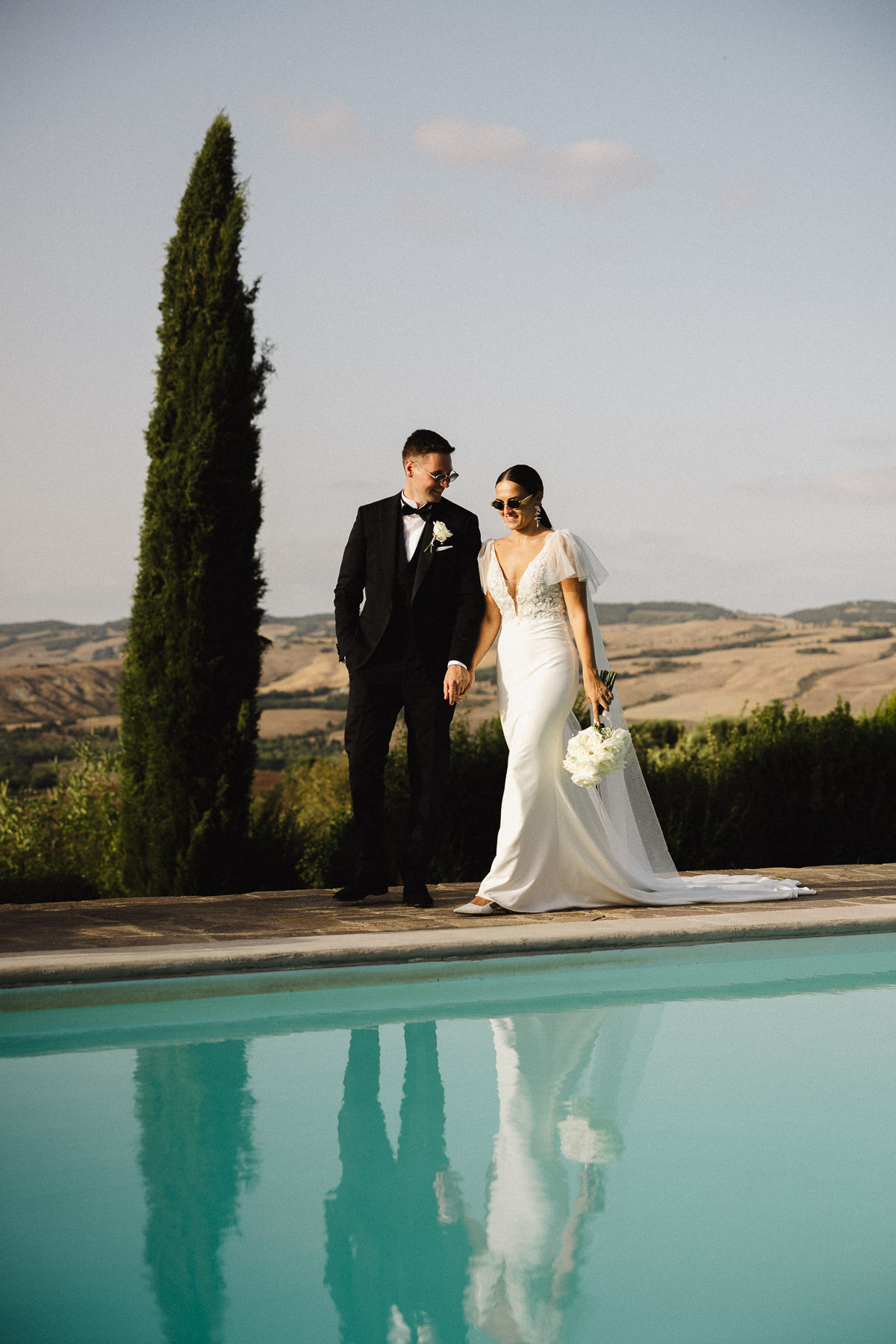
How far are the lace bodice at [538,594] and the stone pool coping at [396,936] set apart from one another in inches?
54.5

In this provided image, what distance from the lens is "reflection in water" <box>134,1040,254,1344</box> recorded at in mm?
2045

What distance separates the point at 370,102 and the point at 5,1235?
9934 millimetres

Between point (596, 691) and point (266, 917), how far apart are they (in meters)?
1.82

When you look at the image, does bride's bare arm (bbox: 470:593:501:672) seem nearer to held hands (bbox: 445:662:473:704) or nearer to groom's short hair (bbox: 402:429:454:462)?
held hands (bbox: 445:662:473:704)

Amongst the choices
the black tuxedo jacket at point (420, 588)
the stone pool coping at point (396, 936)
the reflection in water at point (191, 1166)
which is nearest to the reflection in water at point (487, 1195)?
the reflection in water at point (191, 1166)

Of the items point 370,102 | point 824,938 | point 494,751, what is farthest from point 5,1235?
point 370,102

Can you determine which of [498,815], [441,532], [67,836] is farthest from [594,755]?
[67,836]

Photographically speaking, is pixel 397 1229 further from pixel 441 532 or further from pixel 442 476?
pixel 442 476

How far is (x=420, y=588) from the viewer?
5336mm

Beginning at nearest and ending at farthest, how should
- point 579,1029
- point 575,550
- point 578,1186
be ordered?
point 578,1186
point 579,1029
point 575,550

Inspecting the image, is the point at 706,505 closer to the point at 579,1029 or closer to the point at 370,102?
the point at 370,102

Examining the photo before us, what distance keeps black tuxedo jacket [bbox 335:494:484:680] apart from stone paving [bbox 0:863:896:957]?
117cm

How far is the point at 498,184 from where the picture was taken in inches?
436

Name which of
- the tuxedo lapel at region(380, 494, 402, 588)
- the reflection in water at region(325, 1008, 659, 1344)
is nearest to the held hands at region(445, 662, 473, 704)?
the tuxedo lapel at region(380, 494, 402, 588)
